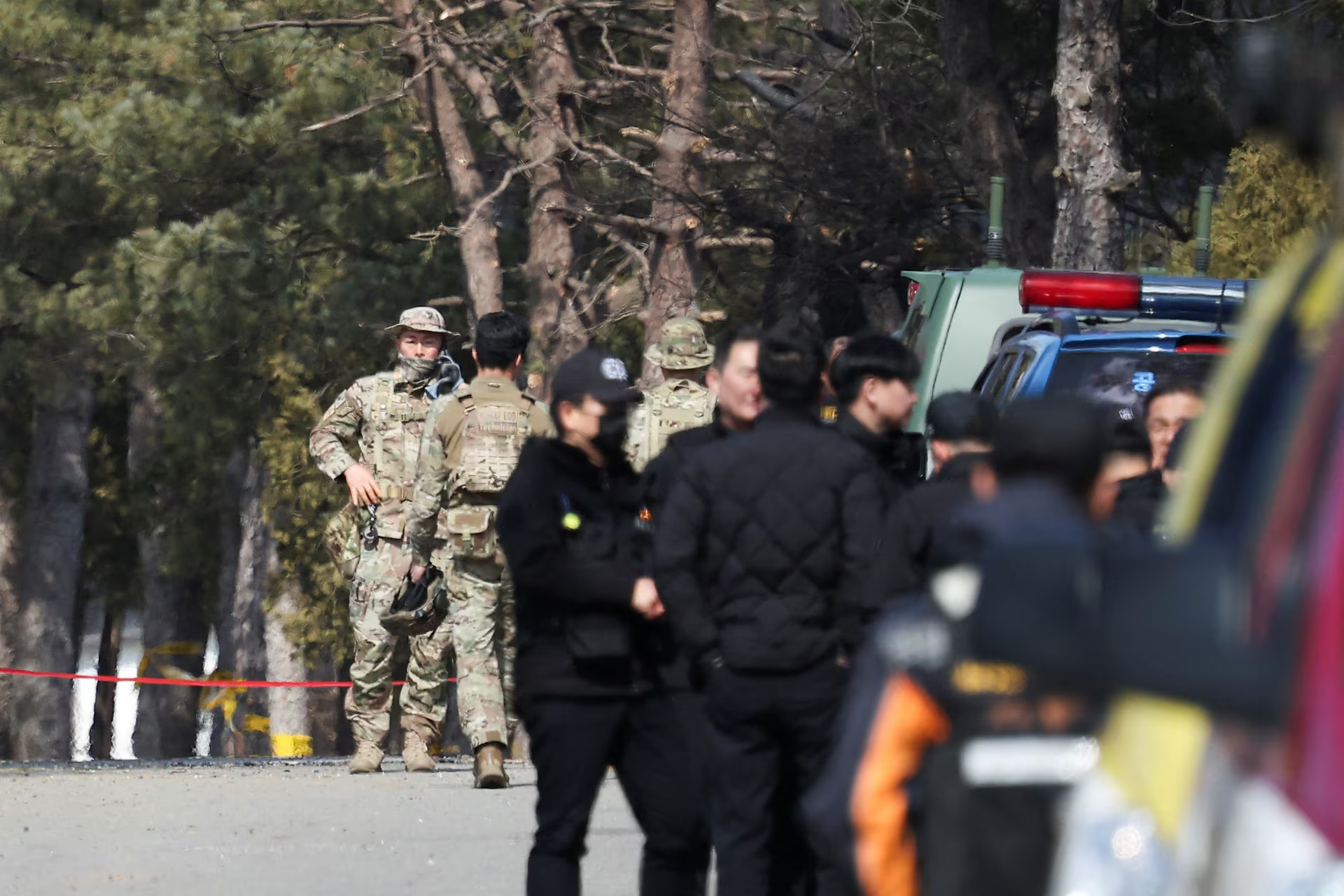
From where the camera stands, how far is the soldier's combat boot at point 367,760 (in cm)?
1133

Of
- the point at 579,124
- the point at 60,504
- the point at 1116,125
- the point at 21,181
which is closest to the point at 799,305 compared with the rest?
the point at 579,124

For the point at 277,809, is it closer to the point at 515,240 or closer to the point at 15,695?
→ the point at 515,240

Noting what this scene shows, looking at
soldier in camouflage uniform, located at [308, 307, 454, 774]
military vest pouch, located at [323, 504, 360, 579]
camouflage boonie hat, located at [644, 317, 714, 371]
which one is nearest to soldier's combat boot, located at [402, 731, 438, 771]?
soldier in camouflage uniform, located at [308, 307, 454, 774]

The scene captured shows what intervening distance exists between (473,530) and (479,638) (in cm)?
44

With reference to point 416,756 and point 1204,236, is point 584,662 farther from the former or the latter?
point 1204,236

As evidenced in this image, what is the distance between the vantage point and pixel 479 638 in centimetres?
1005

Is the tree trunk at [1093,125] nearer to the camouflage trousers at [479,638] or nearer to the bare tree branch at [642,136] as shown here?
the bare tree branch at [642,136]

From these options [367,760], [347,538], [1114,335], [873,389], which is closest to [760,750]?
[873,389]

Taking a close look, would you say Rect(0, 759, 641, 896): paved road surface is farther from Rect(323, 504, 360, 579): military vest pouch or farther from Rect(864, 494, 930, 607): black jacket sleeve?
Rect(864, 494, 930, 607): black jacket sleeve

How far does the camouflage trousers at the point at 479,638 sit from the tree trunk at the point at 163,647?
23.1m

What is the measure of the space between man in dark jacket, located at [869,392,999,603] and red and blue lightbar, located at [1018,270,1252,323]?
3355 millimetres

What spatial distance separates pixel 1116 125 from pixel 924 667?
43.1 feet

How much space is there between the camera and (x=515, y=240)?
86.5 ft

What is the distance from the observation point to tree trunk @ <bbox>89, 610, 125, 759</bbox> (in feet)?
124
